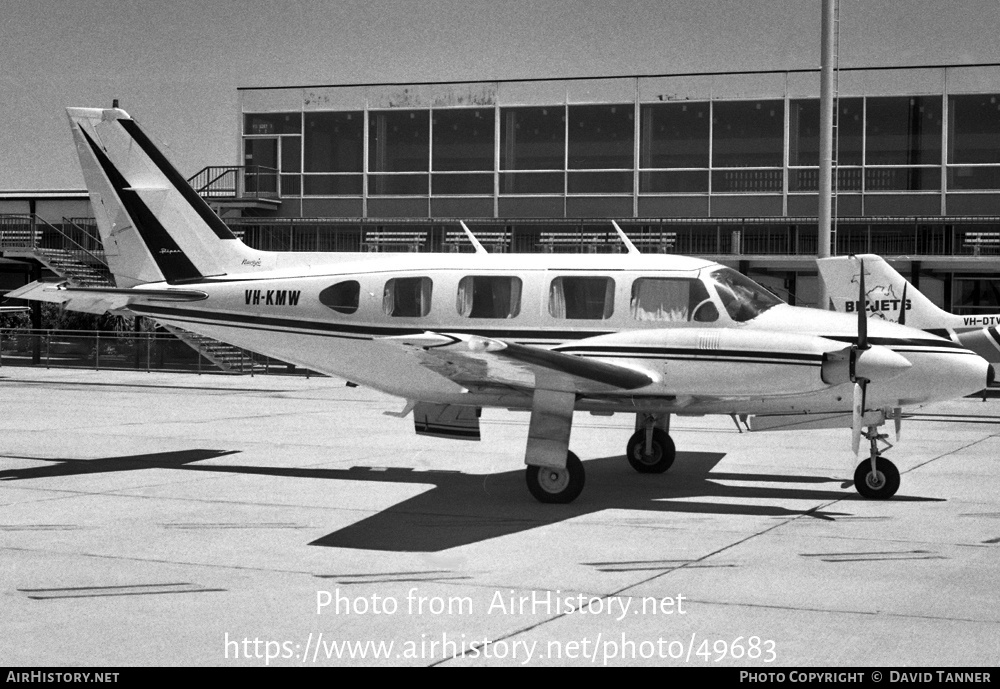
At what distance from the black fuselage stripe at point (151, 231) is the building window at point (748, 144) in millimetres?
24708

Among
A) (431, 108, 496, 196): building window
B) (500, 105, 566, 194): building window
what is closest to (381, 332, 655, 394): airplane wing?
(500, 105, 566, 194): building window

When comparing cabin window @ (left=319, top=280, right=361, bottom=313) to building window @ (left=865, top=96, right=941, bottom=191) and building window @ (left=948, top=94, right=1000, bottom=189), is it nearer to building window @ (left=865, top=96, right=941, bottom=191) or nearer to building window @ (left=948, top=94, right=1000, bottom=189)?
building window @ (left=865, top=96, right=941, bottom=191)

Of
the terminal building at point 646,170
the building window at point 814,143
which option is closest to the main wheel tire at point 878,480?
the terminal building at point 646,170

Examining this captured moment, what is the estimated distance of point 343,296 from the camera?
565 inches

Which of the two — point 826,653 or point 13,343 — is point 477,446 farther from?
point 13,343

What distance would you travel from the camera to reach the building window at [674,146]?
37.5 metres

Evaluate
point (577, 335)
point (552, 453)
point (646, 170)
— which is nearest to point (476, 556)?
point (552, 453)

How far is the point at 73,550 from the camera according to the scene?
9.68 m

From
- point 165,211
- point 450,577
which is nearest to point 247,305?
point 165,211

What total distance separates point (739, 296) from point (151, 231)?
7.75 meters

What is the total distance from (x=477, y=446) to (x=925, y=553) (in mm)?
8777

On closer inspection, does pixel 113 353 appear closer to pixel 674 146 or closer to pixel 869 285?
pixel 674 146

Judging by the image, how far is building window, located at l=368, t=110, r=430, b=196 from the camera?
130 ft

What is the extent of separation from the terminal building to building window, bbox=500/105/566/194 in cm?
6
